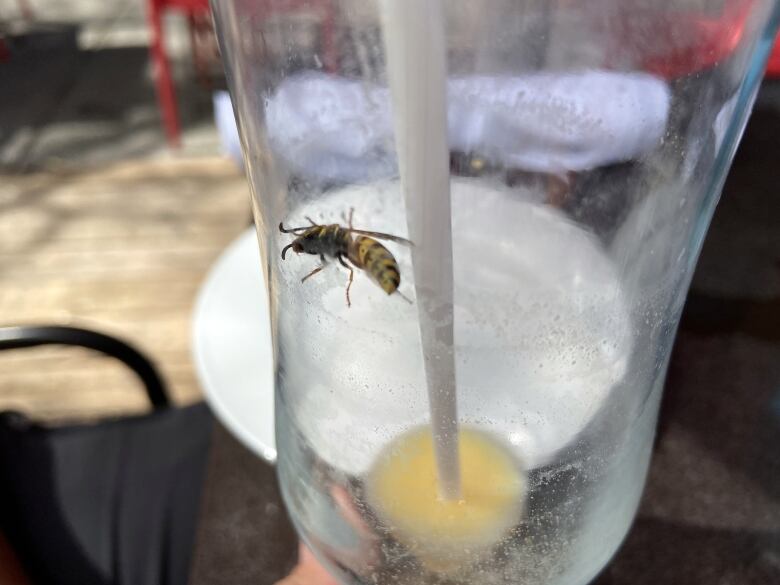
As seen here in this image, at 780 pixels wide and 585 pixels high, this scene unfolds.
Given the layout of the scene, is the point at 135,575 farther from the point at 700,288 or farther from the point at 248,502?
the point at 700,288

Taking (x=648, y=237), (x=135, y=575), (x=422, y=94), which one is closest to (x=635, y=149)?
(x=648, y=237)

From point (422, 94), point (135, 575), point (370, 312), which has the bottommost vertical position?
point (135, 575)

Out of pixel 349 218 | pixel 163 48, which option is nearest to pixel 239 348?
pixel 349 218

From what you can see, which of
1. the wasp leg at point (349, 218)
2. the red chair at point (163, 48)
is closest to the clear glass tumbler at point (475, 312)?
the wasp leg at point (349, 218)

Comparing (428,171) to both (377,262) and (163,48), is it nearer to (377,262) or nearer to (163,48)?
(377,262)

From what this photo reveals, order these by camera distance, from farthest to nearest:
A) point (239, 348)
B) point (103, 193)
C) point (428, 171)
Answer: point (103, 193), point (239, 348), point (428, 171)

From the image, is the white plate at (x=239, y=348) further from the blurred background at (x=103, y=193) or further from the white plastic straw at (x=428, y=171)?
the blurred background at (x=103, y=193)

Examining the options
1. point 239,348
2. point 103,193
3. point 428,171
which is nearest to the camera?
point 428,171
